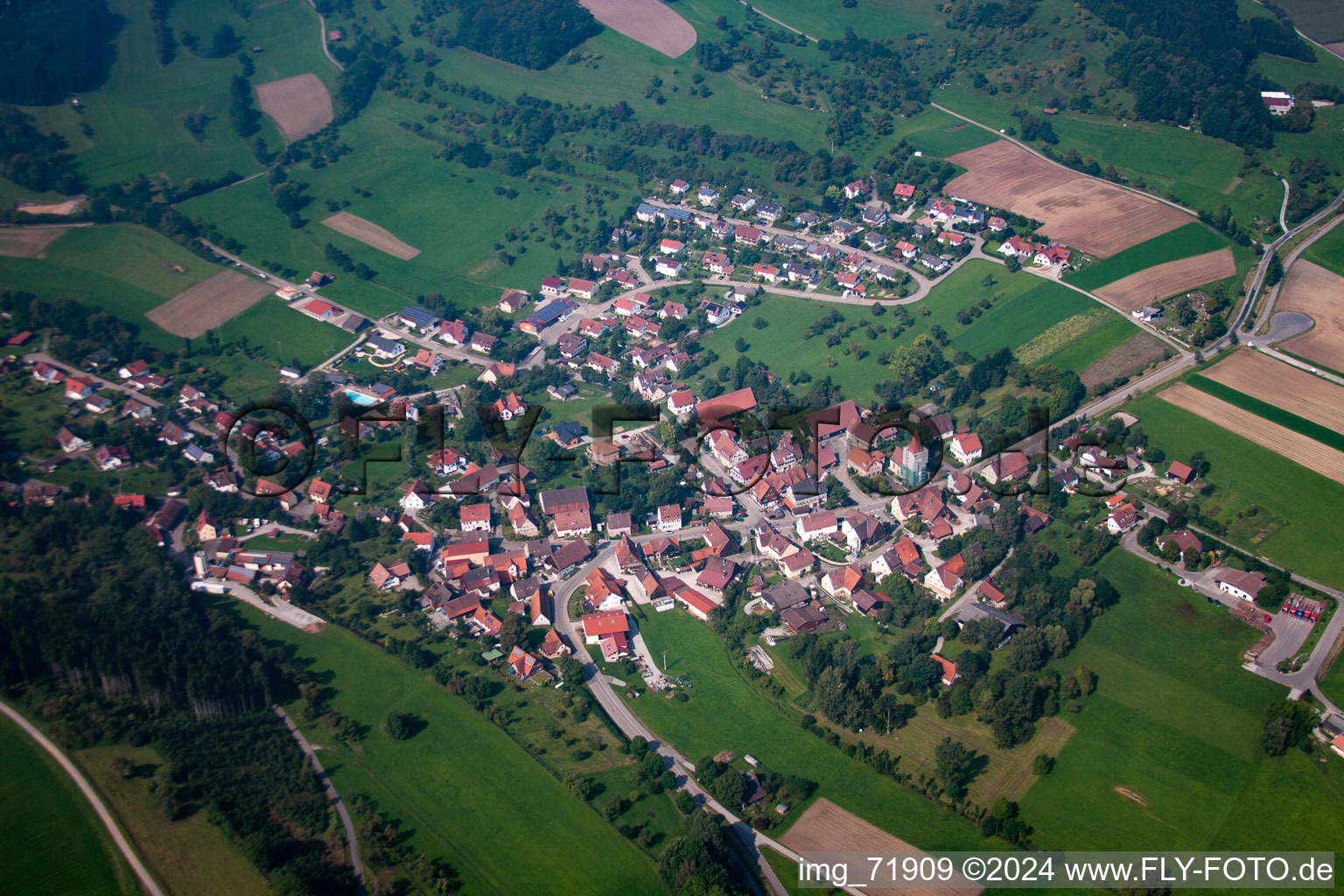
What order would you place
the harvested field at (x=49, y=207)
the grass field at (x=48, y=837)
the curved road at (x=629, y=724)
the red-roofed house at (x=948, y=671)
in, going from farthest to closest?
the harvested field at (x=49, y=207), the red-roofed house at (x=948, y=671), the curved road at (x=629, y=724), the grass field at (x=48, y=837)

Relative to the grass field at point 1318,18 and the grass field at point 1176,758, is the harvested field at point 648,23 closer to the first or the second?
the grass field at point 1318,18

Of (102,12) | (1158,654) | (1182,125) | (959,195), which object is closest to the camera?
(1158,654)

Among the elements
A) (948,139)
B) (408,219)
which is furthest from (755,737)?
(948,139)

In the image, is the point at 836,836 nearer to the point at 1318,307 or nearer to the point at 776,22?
the point at 1318,307

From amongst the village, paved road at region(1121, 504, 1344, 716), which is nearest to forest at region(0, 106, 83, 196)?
the village

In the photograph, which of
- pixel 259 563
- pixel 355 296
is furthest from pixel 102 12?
pixel 259 563

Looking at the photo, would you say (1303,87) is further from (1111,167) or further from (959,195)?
(959,195)

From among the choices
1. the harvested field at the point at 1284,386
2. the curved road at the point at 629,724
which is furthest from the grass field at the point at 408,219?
the harvested field at the point at 1284,386
